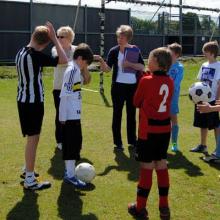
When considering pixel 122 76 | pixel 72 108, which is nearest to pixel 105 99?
pixel 122 76

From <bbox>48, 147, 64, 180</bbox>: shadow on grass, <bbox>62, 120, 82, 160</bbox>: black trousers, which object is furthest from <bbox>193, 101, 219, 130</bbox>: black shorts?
<bbox>62, 120, 82, 160</bbox>: black trousers

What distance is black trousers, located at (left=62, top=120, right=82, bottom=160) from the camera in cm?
580

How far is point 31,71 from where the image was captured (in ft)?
18.3

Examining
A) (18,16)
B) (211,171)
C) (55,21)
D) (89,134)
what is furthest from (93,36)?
(211,171)

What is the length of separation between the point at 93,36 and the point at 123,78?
19.7 metres

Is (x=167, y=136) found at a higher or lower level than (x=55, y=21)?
lower

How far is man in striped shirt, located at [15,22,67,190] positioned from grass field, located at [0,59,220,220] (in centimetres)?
42

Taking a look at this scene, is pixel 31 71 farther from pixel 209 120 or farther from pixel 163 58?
pixel 209 120

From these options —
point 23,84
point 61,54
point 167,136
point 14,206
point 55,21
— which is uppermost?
point 55,21

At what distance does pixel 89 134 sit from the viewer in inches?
355

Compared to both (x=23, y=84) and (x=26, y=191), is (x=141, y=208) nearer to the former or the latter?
(x=26, y=191)

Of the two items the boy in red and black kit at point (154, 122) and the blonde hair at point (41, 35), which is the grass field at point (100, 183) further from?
the blonde hair at point (41, 35)

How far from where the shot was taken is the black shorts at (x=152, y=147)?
16.3 feet

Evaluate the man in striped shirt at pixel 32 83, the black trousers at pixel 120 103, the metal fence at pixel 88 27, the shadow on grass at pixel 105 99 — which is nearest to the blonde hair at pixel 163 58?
the man in striped shirt at pixel 32 83
